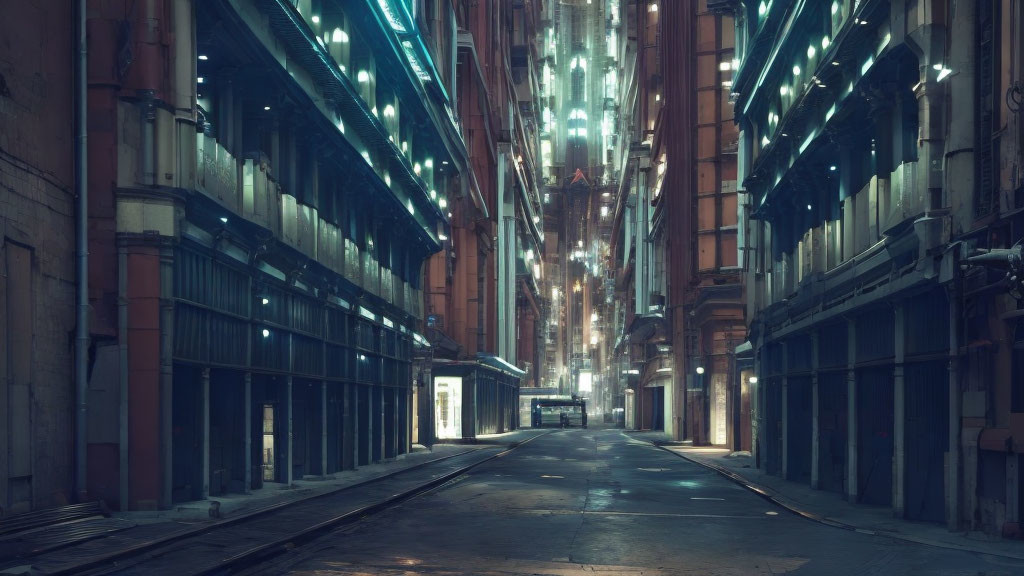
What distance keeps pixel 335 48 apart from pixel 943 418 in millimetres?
22136

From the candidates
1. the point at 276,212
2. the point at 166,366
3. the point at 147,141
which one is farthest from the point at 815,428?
the point at 147,141

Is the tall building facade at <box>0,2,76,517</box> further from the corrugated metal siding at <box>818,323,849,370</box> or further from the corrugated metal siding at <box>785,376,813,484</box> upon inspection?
the corrugated metal siding at <box>785,376,813,484</box>

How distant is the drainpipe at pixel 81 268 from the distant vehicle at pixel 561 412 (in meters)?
93.6

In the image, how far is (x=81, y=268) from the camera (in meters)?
19.3

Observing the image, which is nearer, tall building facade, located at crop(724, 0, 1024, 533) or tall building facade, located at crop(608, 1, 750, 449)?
tall building facade, located at crop(724, 0, 1024, 533)

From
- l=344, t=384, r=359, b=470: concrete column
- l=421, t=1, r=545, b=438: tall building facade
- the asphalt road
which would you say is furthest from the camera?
l=421, t=1, r=545, b=438: tall building facade

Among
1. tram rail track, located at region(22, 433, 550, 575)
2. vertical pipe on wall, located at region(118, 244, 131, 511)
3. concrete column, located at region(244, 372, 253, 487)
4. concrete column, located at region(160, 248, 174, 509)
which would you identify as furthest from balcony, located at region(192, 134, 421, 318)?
tram rail track, located at region(22, 433, 550, 575)

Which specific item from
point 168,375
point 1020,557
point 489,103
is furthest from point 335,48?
point 489,103

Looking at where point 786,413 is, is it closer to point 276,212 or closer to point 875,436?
point 875,436

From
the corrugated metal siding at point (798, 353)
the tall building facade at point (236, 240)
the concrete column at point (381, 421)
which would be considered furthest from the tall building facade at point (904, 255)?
the concrete column at point (381, 421)

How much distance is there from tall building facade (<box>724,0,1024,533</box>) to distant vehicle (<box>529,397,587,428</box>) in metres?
78.1

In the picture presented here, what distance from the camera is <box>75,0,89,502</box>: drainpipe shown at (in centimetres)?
1923

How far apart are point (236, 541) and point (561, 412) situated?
98546 millimetres

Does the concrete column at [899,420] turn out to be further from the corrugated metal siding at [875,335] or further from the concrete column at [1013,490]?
the concrete column at [1013,490]
